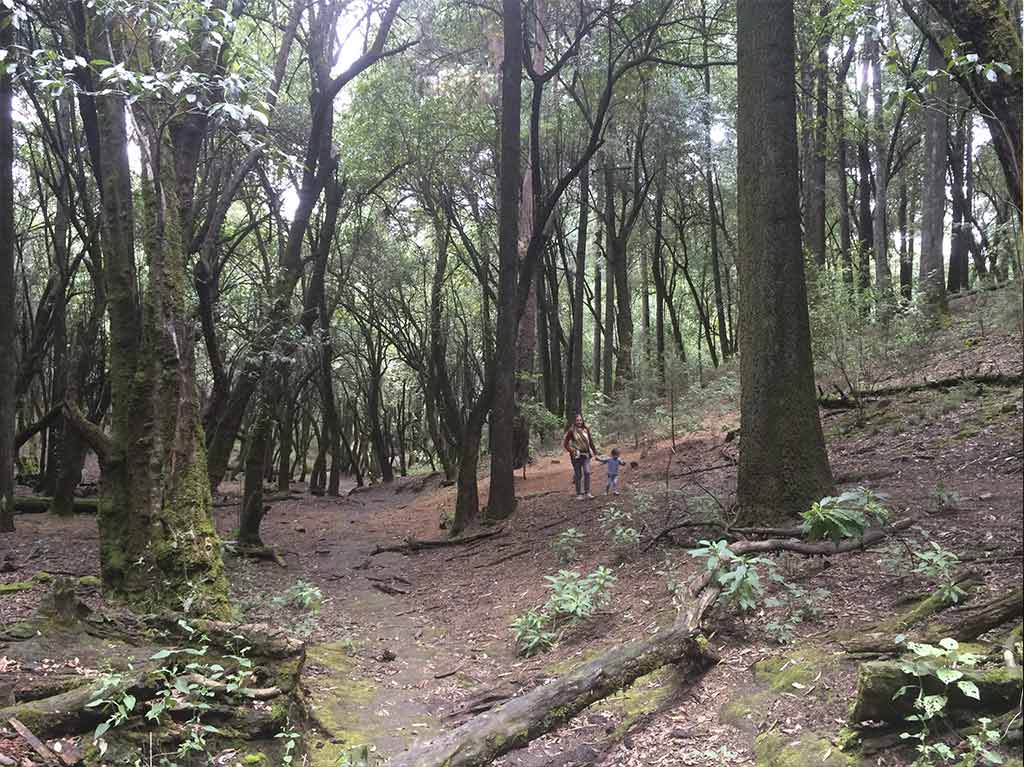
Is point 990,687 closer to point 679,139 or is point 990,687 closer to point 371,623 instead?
point 371,623

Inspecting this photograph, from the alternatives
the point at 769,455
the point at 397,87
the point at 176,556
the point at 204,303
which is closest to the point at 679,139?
the point at 397,87

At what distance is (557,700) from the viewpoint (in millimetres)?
4145

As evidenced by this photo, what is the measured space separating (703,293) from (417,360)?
15.0 m

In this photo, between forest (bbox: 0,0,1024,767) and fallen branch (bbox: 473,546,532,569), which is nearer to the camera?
forest (bbox: 0,0,1024,767)

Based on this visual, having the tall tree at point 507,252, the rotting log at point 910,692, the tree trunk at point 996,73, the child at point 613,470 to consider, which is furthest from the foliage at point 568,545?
the tree trunk at point 996,73

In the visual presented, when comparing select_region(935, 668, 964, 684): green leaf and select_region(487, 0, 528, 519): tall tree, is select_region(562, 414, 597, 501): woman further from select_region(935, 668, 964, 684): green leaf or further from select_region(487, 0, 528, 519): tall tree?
select_region(935, 668, 964, 684): green leaf

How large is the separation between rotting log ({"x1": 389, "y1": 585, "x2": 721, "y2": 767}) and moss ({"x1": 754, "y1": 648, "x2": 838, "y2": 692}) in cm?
39

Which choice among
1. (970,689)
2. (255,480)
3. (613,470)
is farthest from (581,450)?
(970,689)

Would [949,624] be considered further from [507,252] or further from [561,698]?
[507,252]

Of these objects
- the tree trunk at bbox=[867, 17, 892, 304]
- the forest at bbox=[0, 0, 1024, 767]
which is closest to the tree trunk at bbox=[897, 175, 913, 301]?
the tree trunk at bbox=[867, 17, 892, 304]

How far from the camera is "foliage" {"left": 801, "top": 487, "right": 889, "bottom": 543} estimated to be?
5.00 metres

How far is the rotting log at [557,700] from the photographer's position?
12.4 feet

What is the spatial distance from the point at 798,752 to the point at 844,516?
215cm

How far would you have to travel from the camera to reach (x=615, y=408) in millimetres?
16906
